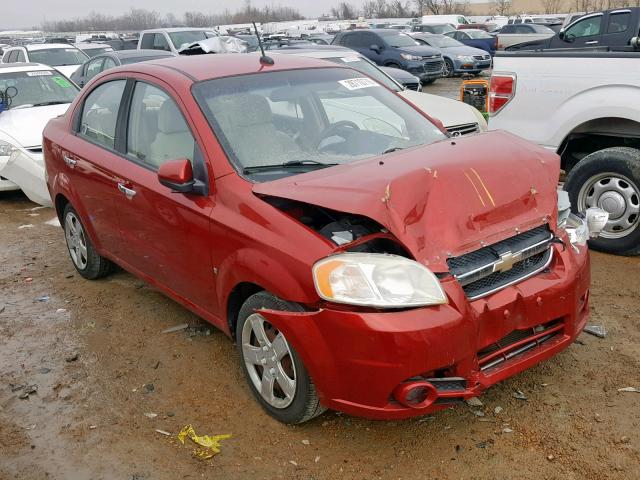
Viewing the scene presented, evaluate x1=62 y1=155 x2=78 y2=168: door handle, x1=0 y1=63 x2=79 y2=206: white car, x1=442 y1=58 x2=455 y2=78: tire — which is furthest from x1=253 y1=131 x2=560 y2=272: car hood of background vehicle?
x1=442 y1=58 x2=455 y2=78: tire

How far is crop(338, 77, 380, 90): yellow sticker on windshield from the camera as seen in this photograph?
4266mm

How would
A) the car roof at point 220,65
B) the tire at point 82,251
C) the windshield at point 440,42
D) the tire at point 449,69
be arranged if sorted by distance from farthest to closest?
the windshield at point 440,42
the tire at point 449,69
the tire at point 82,251
the car roof at point 220,65

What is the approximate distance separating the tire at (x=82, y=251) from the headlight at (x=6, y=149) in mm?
2666

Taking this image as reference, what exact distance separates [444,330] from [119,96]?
293 cm

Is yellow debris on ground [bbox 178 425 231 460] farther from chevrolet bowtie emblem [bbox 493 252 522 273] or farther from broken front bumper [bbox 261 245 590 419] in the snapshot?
chevrolet bowtie emblem [bbox 493 252 522 273]

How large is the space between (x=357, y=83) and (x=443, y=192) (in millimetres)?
1593

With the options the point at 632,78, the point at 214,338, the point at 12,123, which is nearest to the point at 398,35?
the point at 12,123

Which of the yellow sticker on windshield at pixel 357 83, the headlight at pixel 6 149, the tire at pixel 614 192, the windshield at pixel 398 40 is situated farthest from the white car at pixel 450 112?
the windshield at pixel 398 40

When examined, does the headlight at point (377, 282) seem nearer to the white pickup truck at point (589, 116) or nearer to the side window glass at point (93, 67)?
the white pickup truck at point (589, 116)

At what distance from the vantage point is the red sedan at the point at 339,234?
2.78 m

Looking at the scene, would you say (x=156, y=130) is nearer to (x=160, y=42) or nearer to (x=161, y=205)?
(x=161, y=205)

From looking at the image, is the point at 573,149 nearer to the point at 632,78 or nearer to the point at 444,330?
the point at 632,78

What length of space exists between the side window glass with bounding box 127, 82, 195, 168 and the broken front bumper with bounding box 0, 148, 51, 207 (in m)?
3.58

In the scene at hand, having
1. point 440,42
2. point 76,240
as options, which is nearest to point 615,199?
point 76,240
